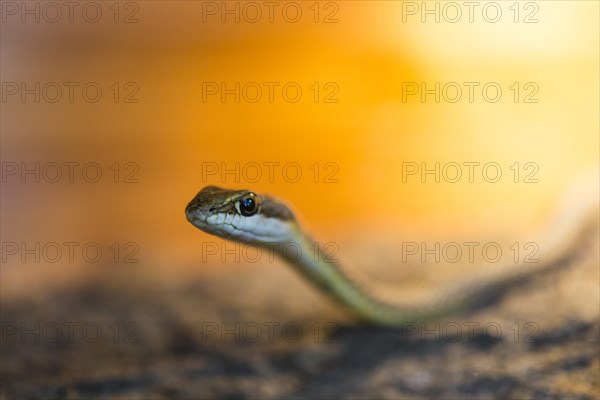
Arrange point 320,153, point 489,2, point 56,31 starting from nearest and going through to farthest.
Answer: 1. point 489,2
2. point 56,31
3. point 320,153

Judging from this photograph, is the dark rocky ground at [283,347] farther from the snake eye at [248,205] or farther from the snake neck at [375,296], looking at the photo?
the snake eye at [248,205]

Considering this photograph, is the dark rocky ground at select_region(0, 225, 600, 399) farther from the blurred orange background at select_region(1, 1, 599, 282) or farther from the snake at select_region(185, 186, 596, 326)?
the blurred orange background at select_region(1, 1, 599, 282)

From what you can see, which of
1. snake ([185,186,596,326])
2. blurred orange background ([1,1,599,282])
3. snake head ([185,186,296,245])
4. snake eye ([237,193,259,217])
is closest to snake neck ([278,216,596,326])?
snake ([185,186,596,326])

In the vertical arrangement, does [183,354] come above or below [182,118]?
below

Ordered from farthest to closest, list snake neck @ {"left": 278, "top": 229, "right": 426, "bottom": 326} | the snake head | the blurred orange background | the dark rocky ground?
the blurred orange background
snake neck @ {"left": 278, "top": 229, "right": 426, "bottom": 326}
the dark rocky ground
the snake head

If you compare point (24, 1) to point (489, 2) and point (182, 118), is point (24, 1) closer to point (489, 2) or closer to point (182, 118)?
point (182, 118)

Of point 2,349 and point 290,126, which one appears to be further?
point 290,126

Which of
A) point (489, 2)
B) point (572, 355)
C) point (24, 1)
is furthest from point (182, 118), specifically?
point (572, 355)
